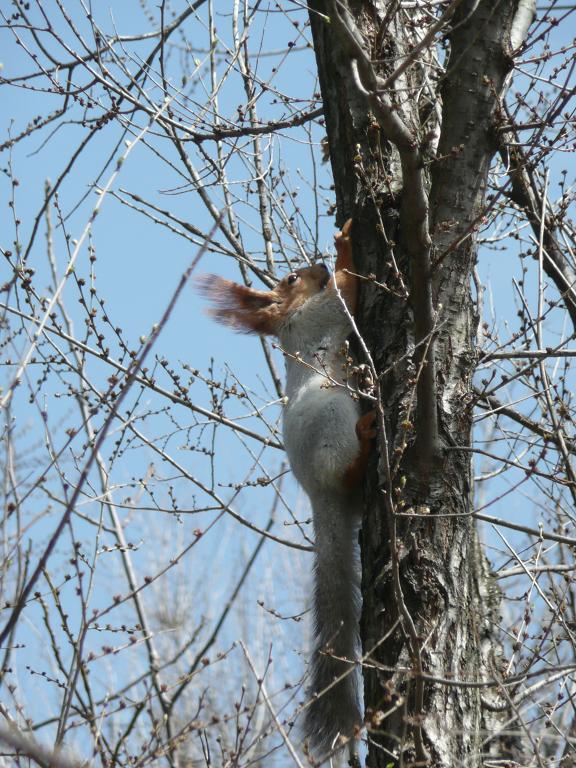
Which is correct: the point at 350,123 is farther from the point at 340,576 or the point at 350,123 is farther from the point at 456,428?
the point at 340,576

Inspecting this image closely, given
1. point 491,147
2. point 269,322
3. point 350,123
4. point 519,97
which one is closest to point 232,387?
point 269,322

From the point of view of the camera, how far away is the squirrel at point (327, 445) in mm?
4207

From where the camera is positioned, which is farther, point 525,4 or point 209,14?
point 209,14

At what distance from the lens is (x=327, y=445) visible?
4832 millimetres

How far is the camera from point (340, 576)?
4.58 meters

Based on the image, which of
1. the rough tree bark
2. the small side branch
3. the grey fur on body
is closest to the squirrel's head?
the grey fur on body

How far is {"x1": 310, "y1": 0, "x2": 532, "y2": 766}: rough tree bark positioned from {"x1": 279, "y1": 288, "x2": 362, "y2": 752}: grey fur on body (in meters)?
0.33

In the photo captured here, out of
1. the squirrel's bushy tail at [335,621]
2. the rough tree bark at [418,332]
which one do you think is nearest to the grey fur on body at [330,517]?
the squirrel's bushy tail at [335,621]

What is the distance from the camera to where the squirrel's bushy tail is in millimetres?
4168

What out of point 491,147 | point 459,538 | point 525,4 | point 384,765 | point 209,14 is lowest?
point 384,765

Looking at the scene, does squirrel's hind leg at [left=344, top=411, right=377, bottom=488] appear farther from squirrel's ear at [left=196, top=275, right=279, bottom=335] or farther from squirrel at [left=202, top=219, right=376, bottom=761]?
squirrel's ear at [left=196, top=275, right=279, bottom=335]

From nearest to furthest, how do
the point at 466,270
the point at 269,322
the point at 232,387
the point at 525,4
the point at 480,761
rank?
the point at 480,761 → the point at 466,270 → the point at 525,4 → the point at 232,387 → the point at 269,322

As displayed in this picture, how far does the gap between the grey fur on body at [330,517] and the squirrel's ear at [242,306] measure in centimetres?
48

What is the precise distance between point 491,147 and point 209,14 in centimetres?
226
